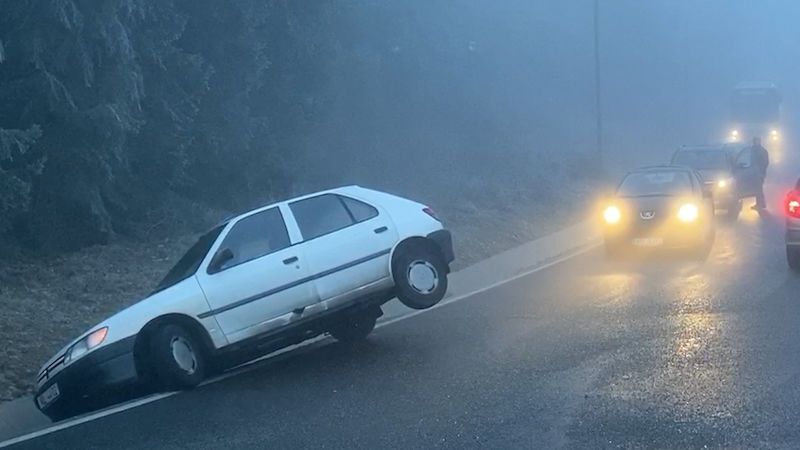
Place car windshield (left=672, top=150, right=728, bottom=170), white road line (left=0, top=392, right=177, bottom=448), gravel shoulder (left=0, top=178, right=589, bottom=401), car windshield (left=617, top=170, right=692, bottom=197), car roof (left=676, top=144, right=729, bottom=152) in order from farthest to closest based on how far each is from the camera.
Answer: car roof (left=676, top=144, right=729, bottom=152), car windshield (left=672, top=150, right=728, bottom=170), car windshield (left=617, top=170, right=692, bottom=197), gravel shoulder (left=0, top=178, right=589, bottom=401), white road line (left=0, top=392, right=177, bottom=448)

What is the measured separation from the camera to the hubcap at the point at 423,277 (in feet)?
39.7

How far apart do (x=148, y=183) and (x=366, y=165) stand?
33.0ft

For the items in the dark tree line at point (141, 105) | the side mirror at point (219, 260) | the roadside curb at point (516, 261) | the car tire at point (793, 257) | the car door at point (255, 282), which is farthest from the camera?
the dark tree line at point (141, 105)

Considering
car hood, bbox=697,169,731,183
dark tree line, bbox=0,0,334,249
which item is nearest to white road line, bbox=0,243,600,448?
dark tree line, bbox=0,0,334,249

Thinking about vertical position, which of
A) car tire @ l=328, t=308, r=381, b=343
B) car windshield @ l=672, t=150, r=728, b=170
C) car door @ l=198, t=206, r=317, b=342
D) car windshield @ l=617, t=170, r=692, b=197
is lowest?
car windshield @ l=672, t=150, r=728, b=170

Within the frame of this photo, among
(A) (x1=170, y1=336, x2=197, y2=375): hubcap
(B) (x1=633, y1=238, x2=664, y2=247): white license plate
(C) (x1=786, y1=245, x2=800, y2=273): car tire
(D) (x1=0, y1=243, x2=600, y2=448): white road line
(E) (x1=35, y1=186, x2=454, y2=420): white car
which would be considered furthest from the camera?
(B) (x1=633, y1=238, x2=664, y2=247): white license plate

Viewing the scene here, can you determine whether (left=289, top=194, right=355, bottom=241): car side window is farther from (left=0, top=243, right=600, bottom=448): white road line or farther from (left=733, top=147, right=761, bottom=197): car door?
(left=733, top=147, right=761, bottom=197): car door

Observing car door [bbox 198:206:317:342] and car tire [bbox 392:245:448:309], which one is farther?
car tire [bbox 392:245:448:309]

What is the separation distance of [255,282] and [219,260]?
0.43 metres

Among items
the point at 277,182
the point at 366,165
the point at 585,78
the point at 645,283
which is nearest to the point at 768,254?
the point at 645,283

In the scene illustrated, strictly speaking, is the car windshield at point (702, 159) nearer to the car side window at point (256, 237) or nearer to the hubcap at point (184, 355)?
the car side window at point (256, 237)

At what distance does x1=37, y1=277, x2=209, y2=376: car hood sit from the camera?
1066 centimetres

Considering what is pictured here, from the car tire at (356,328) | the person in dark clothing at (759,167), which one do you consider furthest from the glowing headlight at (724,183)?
the car tire at (356,328)

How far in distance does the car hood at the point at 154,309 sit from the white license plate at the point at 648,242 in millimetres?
10383
